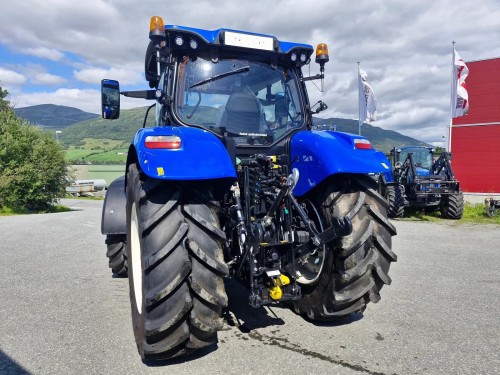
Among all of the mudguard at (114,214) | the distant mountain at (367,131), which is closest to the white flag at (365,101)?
the distant mountain at (367,131)

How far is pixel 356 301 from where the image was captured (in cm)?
310

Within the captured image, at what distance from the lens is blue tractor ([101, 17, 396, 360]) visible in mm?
2545

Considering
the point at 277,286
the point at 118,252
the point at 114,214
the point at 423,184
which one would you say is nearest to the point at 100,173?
the point at 423,184

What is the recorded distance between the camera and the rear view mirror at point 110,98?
4.03m

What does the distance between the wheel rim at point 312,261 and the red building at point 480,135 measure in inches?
858

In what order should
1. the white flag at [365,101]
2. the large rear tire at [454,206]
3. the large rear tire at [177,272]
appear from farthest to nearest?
the white flag at [365,101], the large rear tire at [454,206], the large rear tire at [177,272]

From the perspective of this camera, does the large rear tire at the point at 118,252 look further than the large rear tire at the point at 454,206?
No

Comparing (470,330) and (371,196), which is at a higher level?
(371,196)

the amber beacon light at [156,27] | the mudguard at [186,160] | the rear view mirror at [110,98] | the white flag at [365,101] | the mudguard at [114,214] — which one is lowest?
the mudguard at [114,214]

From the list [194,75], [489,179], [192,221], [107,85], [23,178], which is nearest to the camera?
[192,221]

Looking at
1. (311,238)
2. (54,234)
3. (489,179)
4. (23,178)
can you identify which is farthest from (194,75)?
(489,179)

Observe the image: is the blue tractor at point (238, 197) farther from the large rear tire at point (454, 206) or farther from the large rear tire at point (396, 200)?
the large rear tire at point (454, 206)

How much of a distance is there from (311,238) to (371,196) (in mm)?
715

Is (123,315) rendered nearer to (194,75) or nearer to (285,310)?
(285,310)
